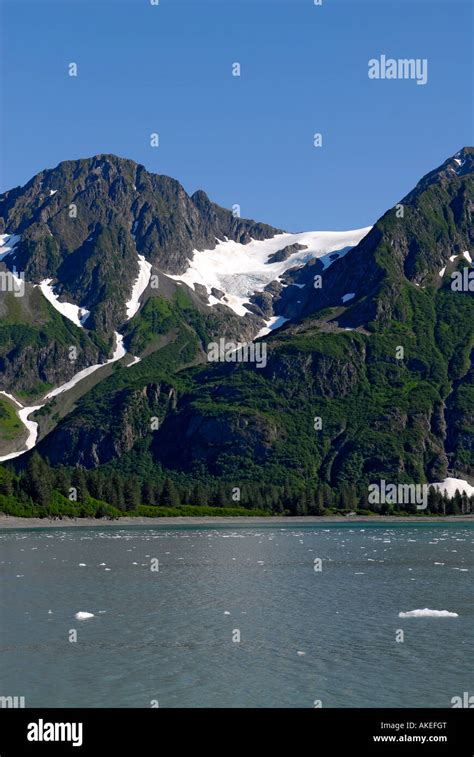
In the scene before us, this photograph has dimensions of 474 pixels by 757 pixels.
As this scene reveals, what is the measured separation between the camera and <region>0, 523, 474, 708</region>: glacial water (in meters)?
38.7

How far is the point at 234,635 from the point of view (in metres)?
51.1

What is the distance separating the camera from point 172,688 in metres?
39.2

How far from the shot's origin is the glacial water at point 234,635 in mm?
38719

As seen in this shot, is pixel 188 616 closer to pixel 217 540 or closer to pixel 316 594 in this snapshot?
pixel 316 594

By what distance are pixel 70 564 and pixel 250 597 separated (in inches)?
1411
